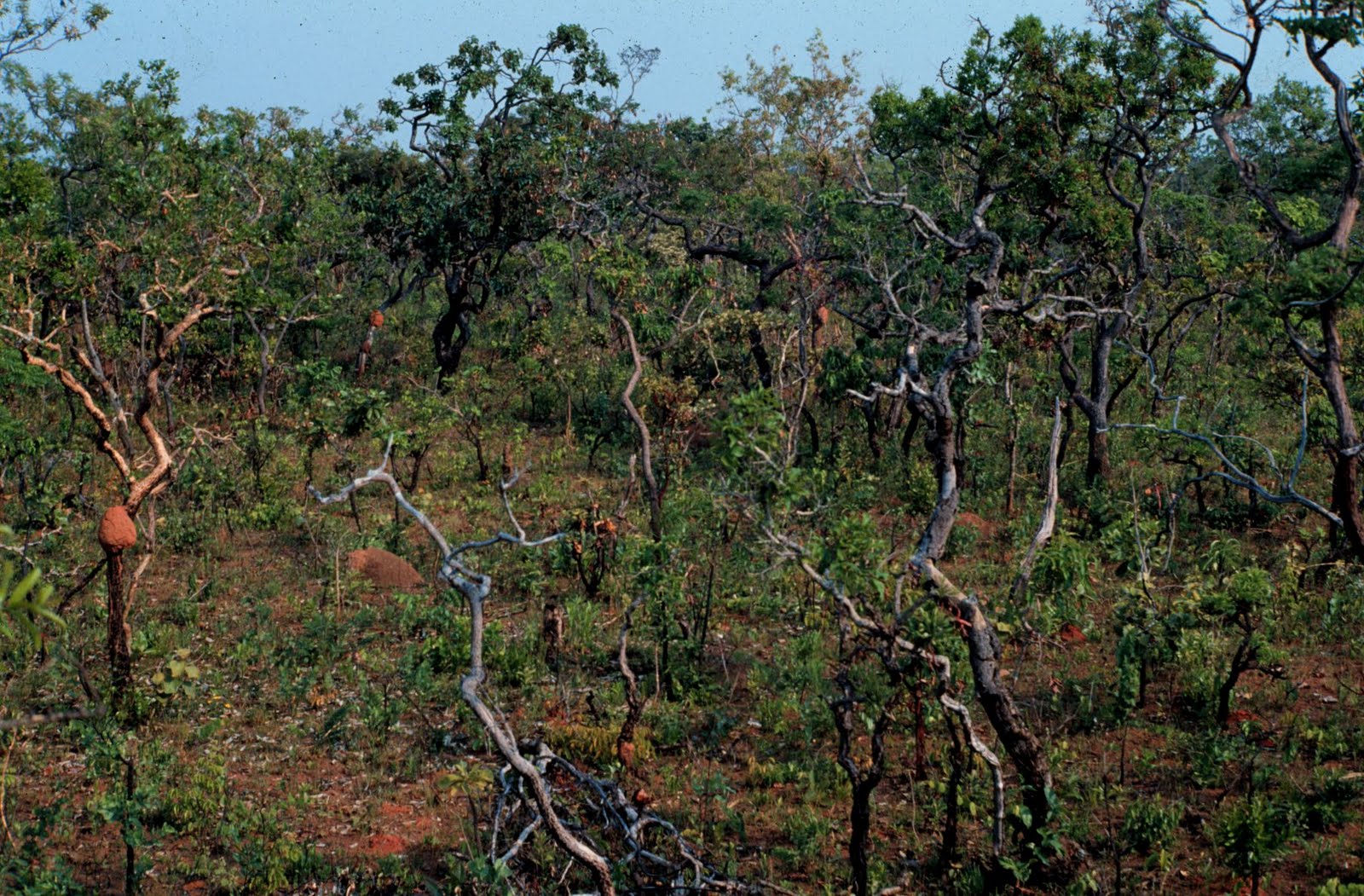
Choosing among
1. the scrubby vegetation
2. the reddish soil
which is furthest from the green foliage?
the reddish soil

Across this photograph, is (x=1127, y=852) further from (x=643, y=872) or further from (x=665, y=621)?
(x=665, y=621)

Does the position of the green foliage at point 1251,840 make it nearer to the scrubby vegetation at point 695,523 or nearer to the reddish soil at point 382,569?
the scrubby vegetation at point 695,523

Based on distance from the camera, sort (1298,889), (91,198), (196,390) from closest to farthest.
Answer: (1298,889)
(196,390)
(91,198)

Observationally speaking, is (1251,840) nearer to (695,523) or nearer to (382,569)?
(695,523)

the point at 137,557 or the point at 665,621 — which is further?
the point at 137,557

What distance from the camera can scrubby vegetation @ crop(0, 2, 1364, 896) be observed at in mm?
7699

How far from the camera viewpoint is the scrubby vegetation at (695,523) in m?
7.70

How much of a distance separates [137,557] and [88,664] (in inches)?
114

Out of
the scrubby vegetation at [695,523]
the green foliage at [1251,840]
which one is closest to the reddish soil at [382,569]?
the scrubby vegetation at [695,523]

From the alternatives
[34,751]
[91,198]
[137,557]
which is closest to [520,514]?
[137,557]

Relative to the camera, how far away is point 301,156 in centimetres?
2075

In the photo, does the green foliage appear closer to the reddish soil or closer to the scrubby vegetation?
the scrubby vegetation

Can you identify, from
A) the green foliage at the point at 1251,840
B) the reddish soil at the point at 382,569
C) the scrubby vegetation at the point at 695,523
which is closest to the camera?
the green foliage at the point at 1251,840

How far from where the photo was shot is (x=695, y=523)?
14320 mm
